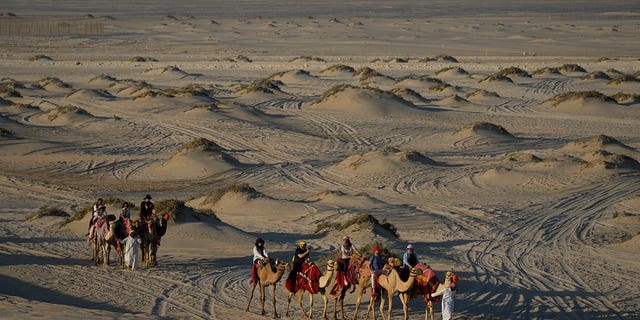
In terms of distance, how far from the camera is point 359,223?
22672 millimetres

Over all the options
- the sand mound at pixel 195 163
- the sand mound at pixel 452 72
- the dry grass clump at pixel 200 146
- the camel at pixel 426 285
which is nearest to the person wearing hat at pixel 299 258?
the camel at pixel 426 285

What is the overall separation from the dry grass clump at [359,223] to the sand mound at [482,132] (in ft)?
51.9

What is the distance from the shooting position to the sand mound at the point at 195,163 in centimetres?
3322

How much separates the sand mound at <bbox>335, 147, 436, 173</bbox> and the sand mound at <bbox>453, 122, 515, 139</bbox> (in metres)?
5.46

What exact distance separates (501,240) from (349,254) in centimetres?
814

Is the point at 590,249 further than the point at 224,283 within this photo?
Yes

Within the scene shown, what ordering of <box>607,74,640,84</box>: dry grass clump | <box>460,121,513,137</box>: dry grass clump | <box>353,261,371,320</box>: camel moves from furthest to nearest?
<box>607,74,640,84</box>: dry grass clump, <box>460,121,513,137</box>: dry grass clump, <box>353,261,371,320</box>: camel

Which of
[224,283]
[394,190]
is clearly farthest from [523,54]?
[224,283]

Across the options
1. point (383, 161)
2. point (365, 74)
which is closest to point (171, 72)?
point (365, 74)

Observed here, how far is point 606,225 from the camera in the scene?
83.0 ft

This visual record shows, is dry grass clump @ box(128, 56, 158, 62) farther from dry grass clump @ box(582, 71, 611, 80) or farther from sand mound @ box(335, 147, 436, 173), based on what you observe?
sand mound @ box(335, 147, 436, 173)

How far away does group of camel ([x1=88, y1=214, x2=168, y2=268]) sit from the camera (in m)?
19.8

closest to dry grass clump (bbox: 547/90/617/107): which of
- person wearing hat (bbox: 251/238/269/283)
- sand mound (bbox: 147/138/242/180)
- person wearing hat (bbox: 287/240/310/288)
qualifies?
sand mound (bbox: 147/138/242/180)

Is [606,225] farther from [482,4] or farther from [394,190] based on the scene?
[482,4]
